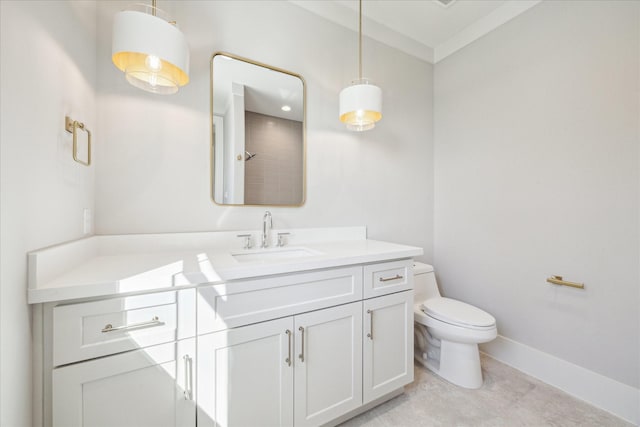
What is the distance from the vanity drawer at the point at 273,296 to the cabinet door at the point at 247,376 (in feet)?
0.14

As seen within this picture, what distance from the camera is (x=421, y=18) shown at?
2086 millimetres

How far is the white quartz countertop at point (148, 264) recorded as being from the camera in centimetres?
80

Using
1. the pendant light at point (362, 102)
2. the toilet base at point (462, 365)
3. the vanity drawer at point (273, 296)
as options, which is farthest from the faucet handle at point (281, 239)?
the toilet base at point (462, 365)

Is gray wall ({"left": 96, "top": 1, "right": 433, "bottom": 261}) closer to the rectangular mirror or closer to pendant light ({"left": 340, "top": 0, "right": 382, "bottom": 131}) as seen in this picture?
the rectangular mirror

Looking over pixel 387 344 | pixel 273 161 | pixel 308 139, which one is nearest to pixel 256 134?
pixel 273 161

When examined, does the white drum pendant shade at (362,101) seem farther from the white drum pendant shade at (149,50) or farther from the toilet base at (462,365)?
the toilet base at (462,365)

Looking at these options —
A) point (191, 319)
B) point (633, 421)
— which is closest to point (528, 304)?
point (633, 421)

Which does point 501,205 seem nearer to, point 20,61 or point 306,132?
point 306,132

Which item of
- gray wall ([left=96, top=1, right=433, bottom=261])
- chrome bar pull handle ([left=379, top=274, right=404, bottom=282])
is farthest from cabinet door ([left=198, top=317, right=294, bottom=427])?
gray wall ([left=96, top=1, right=433, bottom=261])

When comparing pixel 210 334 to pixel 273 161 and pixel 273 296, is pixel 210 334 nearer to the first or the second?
pixel 273 296

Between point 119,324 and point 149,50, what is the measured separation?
3.36ft

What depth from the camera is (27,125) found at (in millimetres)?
792

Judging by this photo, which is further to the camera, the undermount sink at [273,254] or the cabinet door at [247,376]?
the undermount sink at [273,254]

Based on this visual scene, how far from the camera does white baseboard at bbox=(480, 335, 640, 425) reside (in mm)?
1393
